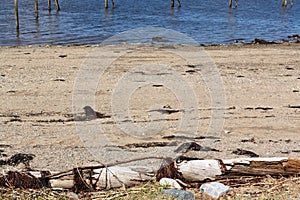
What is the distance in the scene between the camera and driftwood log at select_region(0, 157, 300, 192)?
183 inches

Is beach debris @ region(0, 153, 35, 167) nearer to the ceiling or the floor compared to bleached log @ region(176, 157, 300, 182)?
nearer to the floor

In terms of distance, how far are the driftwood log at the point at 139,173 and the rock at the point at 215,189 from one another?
0.51 ft

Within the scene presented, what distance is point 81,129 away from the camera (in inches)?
287

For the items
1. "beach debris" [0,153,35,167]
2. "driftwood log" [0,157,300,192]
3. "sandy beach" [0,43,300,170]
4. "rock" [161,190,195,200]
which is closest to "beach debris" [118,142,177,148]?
"sandy beach" [0,43,300,170]

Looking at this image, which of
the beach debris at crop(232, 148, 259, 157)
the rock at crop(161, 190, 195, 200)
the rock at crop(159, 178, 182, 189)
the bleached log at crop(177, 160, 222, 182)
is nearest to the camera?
the rock at crop(161, 190, 195, 200)

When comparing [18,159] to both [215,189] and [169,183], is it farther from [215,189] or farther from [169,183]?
[215,189]

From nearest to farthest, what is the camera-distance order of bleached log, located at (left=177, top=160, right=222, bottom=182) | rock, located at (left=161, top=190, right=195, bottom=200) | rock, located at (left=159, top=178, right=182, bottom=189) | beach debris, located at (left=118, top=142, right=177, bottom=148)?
Result: 1. rock, located at (left=161, top=190, right=195, bottom=200)
2. rock, located at (left=159, top=178, right=182, bottom=189)
3. bleached log, located at (left=177, top=160, right=222, bottom=182)
4. beach debris, located at (left=118, top=142, right=177, bottom=148)

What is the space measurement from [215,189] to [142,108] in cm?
403

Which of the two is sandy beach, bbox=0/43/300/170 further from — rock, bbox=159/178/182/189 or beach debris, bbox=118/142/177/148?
rock, bbox=159/178/182/189

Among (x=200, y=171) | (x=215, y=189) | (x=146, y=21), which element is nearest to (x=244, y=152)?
(x=200, y=171)

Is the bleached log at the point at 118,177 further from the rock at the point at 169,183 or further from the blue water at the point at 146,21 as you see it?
the blue water at the point at 146,21

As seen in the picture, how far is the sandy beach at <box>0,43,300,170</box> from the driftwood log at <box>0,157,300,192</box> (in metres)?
1.01

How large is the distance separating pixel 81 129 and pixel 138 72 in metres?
3.96

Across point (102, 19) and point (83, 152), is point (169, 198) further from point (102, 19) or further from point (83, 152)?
point (102, 19)
